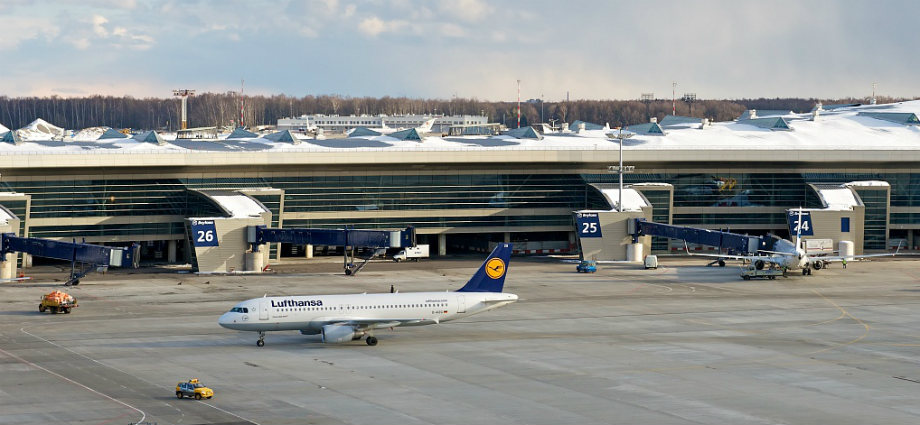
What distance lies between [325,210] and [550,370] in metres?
83.5

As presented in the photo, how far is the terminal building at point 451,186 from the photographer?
5531 inches

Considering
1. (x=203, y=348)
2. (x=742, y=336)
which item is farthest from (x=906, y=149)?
(x=203, y=348)

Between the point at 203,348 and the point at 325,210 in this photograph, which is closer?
the point at 203,348

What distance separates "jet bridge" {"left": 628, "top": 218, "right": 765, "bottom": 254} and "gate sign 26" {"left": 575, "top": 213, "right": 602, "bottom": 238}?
433 cm

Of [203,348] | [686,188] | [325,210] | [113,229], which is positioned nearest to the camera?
[203,348]

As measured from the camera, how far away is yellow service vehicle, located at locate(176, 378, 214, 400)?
62344 mm

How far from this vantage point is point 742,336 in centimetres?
8688

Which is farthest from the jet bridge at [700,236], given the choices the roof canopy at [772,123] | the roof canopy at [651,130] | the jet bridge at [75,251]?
the jet bridge at [75,251]

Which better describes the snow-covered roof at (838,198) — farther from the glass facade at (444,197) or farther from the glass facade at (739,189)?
the glass facade at (739,189)

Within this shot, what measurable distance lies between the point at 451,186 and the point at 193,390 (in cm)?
9542

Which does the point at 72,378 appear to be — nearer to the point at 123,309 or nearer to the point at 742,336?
the point at 123,309

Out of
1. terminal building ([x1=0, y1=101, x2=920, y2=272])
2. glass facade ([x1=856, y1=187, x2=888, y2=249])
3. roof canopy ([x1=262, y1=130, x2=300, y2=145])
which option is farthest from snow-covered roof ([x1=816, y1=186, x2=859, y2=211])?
roof canopy ([x1=262, y1=130, x2=300, y2=145])

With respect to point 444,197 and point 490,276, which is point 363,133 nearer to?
point 444,197

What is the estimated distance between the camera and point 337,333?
79875mm
